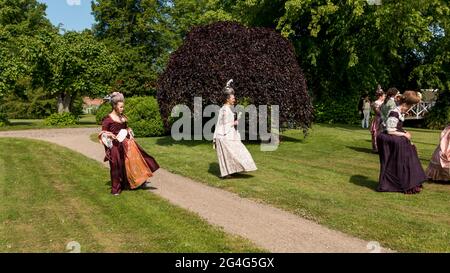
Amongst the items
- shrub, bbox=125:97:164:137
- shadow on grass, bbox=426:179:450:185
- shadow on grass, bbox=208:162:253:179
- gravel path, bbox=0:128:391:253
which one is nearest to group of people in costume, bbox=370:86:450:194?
shadow on grass, bbox=426:179:450:185

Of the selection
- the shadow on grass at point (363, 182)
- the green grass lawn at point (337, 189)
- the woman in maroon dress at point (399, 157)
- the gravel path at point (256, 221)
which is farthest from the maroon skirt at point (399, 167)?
the gravel path at point (256, 221)

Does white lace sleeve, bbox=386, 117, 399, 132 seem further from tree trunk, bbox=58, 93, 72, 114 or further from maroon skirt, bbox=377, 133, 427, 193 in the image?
tree trunk, bbox=58, 93, 72, 114

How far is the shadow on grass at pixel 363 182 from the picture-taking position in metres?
9.46

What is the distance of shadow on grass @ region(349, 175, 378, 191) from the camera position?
372 inches

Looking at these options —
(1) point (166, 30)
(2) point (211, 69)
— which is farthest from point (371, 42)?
(1) point (166, 30)

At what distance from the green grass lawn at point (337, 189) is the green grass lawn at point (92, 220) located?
1826mm

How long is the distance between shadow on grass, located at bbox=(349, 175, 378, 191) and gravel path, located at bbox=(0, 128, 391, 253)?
2.88 metres

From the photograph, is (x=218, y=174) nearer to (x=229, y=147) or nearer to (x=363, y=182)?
(x=229, y=147)

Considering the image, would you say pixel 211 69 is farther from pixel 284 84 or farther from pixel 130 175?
pixel 130 175

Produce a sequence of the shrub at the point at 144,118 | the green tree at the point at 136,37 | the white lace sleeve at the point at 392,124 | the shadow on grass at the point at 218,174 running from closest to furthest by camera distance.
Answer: the white lace sleeve at the point at 392,124 → the shadow on grass at the point at 218,174 → the shrub at the point at 144,118 → the green tree at the point at 136,37

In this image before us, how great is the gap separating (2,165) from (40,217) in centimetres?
660

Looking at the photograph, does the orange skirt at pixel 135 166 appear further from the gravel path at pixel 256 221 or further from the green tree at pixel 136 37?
the green tree at pixel 136 37

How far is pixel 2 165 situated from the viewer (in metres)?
12.7

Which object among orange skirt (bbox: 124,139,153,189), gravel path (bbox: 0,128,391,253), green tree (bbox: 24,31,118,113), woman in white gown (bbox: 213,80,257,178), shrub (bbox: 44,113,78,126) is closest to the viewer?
gravel path (bbox: 0,128,391,253)
